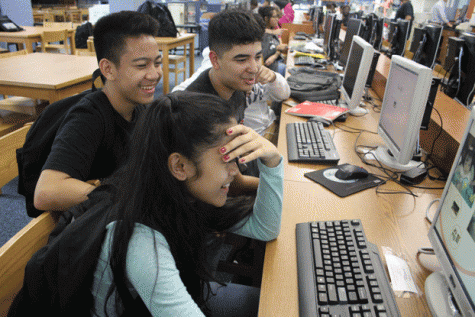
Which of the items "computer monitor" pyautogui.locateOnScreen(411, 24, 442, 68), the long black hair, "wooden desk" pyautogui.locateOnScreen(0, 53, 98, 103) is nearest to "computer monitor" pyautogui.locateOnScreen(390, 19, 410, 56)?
"computer monitor" pyautogui.locateOnScreen(411, 24, 442, 68)

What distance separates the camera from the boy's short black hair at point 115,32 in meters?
1.43

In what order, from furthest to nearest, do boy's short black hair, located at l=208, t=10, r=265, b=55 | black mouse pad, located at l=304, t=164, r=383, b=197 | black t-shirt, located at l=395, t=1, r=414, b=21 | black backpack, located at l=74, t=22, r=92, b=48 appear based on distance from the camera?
black t-shirt, located at l=395, t=1, r=414, b=21
black backpack, located at l=74, t=22, r=92, b=48
boy's short black hair, located at l=208, t=10, r=265, b=55
black mouse pad, located at l=304, t=164, r=383, b=197

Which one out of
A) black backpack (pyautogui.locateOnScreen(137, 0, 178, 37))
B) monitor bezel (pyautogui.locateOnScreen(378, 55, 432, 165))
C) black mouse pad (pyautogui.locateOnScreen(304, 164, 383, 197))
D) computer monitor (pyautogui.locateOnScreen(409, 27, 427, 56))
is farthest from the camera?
black backpack (pyautogui.locateOnScreen(137, 0, 178, 37))

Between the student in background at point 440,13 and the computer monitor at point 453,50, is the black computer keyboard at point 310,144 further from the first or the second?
the student in background at point 440,13

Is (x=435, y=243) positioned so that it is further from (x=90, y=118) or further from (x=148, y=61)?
(x=148, y=61)

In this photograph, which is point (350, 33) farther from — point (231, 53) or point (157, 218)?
point (157, 218)

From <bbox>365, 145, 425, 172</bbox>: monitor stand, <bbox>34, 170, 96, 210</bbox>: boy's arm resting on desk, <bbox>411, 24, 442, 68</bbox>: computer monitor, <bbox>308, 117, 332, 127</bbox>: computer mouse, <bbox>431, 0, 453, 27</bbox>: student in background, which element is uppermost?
<bbox>431, 0, 453, 27</bbox>: student in background

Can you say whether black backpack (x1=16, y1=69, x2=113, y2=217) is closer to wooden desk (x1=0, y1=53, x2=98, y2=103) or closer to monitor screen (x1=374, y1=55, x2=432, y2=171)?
monitor screen (x1=374, y1=55, x2=432, y2=171)

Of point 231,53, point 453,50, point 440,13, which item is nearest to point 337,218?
point 231,53

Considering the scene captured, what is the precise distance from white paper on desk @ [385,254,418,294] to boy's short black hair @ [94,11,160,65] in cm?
124

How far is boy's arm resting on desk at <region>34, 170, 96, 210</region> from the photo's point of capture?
111 cm

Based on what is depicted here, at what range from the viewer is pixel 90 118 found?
1246mm

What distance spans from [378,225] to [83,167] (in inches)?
38.5

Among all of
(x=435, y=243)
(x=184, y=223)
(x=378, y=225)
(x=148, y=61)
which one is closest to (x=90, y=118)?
(x=148, y=61)
